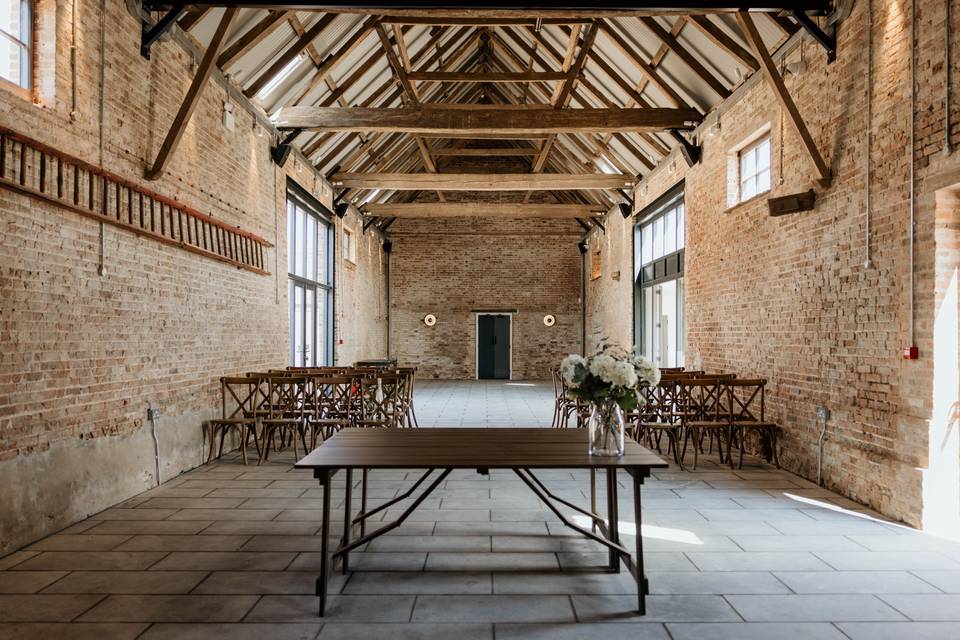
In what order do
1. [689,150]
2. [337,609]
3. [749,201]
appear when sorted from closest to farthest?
[337,609] < [749,201] < [689,150]

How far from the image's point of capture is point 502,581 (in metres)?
3.23

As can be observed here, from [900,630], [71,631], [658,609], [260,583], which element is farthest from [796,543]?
[71,631]

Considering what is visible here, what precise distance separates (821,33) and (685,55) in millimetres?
2291

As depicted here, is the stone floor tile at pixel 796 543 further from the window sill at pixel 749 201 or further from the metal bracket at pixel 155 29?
the metal bracket at pixel 155 29

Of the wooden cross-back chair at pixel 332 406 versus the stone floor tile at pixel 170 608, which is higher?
the wooden cross-back chair at pixel 332 406

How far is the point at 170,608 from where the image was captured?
2.89 m

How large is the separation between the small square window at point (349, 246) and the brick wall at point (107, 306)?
256 inches

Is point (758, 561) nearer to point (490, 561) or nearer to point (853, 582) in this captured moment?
point (853, 582)

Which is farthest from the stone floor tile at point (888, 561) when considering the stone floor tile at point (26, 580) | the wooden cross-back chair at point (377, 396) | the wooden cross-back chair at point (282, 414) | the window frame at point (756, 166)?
the wooden cross-back chair at point (282, 414)

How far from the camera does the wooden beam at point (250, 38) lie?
6.48 metres

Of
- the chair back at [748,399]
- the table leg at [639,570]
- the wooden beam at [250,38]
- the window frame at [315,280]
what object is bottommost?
the table leg at [639,570]

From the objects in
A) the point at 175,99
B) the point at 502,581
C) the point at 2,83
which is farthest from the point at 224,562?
the point at 175,99

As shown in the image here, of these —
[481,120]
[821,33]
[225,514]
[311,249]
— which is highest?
[481,120]

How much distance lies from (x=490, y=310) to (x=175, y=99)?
13.0 meters
